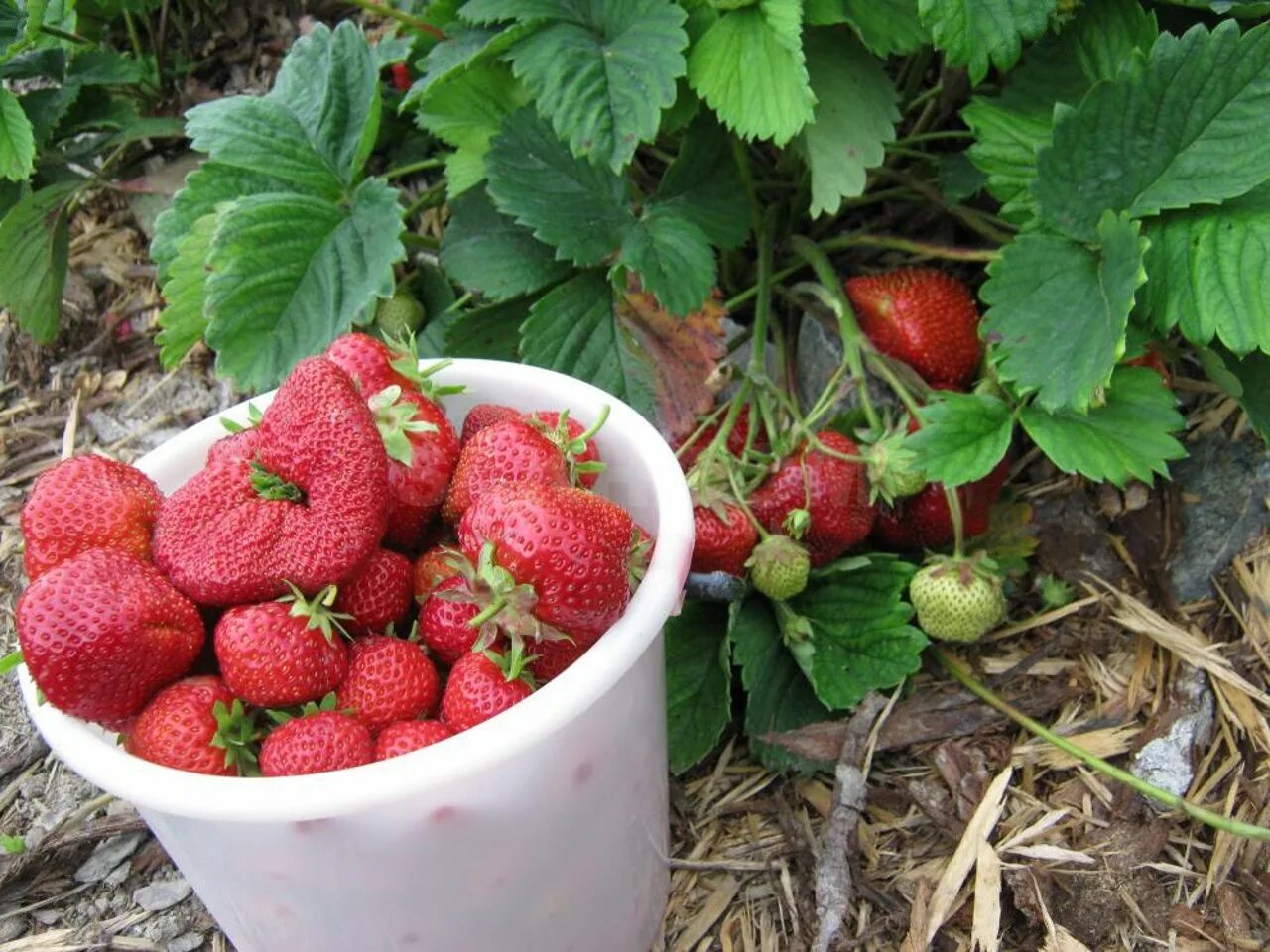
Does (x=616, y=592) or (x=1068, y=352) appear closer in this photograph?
(x=616, y=592)

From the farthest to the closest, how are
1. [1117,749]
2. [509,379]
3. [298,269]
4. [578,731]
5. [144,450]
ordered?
1. [144,450]
2. [298,269]
3. [1117,749]
4. [509,379]
5. [578,731]

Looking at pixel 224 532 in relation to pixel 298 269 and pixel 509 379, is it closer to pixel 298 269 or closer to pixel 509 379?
pixel 509 379

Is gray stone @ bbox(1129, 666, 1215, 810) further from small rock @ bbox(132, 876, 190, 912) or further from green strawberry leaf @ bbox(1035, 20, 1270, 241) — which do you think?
small rock @ bbox(132, 876, 190, 912)

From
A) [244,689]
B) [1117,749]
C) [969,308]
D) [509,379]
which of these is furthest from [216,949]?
[969,308]

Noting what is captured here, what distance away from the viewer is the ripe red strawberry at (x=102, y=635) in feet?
2.22

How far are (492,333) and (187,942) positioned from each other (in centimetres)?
63

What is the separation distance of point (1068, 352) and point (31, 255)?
117 centimetres

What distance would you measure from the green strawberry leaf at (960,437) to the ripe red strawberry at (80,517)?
603mm

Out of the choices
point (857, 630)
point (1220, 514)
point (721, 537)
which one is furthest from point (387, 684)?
point (1220, 514)

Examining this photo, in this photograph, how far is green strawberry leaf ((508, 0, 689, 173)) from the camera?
102 centimetres

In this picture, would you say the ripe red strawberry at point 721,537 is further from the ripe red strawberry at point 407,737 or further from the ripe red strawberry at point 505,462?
the ripe red strawberry at point 407,737

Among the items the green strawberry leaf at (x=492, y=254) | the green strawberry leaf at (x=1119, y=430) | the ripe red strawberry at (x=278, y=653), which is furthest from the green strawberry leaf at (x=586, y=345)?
the ripe red strawberry at (x=278, y=653)

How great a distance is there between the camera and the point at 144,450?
1374 millimetres

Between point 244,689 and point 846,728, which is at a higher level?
Result: point 244,689
